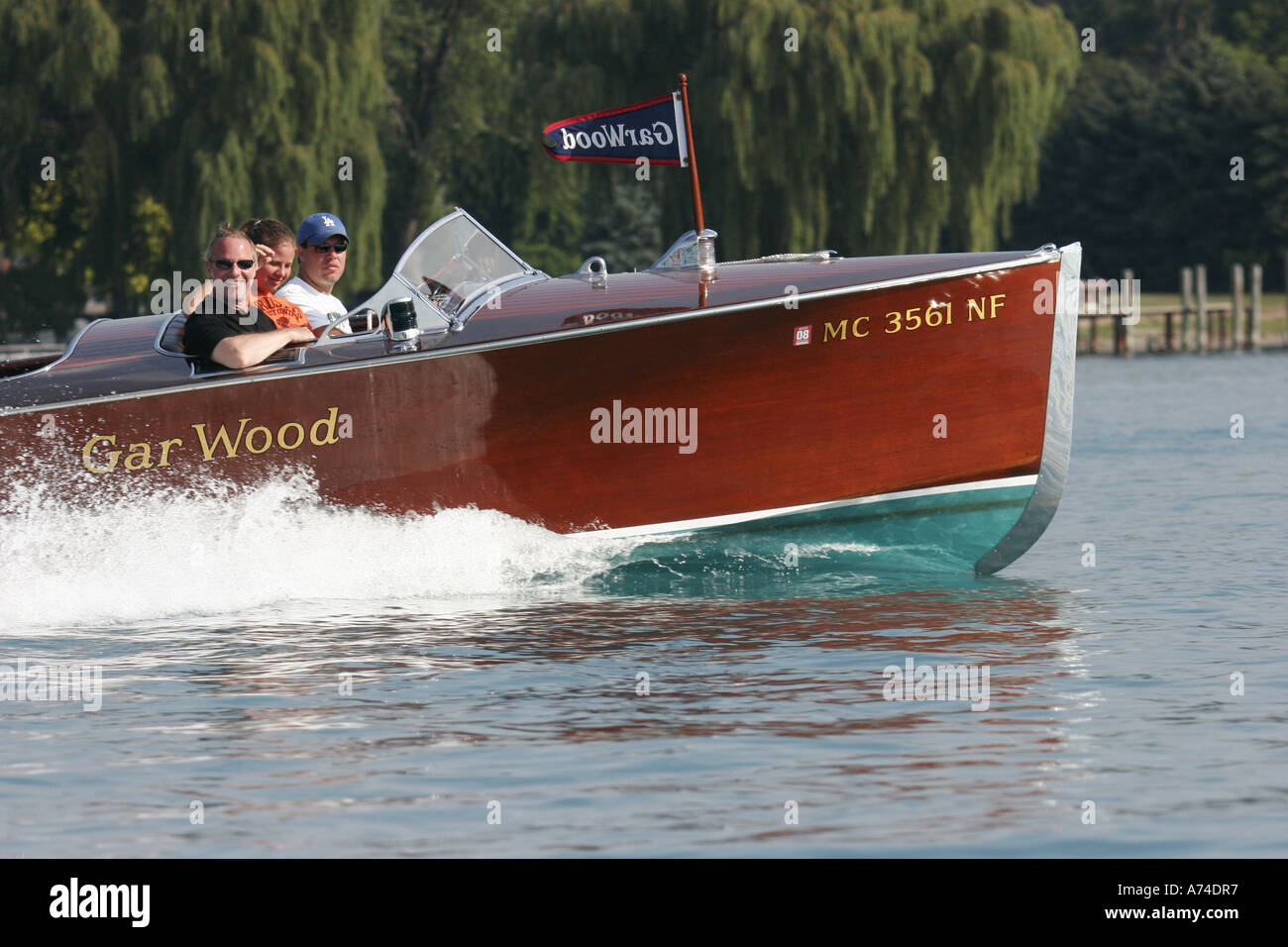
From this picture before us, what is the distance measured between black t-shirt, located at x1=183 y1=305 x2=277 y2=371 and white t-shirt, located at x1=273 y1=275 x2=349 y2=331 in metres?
0.36

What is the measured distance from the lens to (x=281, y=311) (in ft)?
33.7

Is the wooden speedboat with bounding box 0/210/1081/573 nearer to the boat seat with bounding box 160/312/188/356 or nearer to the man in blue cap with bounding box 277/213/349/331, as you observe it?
the boat seat with bounding box 160/312/188/356

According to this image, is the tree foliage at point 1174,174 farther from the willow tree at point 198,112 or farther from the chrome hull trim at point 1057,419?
the chrome hull trim at point 1057,419

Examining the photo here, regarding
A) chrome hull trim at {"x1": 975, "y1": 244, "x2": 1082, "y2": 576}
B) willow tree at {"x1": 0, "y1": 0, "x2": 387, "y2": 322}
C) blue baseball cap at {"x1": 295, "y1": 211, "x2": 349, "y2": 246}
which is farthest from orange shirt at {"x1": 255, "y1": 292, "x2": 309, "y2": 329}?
willow tree at {"x1": 0, "y1": 0, "x2": 387, "y2": 322}

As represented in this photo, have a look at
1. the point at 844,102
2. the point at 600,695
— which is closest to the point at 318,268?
the point at 600,695

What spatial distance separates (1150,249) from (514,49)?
31.8m

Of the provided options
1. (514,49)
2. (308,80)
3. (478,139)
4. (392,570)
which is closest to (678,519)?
(392,570)

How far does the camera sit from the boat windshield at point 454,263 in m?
10.4

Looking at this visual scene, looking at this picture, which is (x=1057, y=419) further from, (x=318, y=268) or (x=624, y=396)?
(x=318, y=268)

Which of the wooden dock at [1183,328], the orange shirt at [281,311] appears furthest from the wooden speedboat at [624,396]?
the wooden dock at [1183,328]

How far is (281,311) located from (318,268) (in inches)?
13.9

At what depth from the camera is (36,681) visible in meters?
8.56

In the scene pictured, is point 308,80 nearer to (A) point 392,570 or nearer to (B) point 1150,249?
(A) point 392,570
